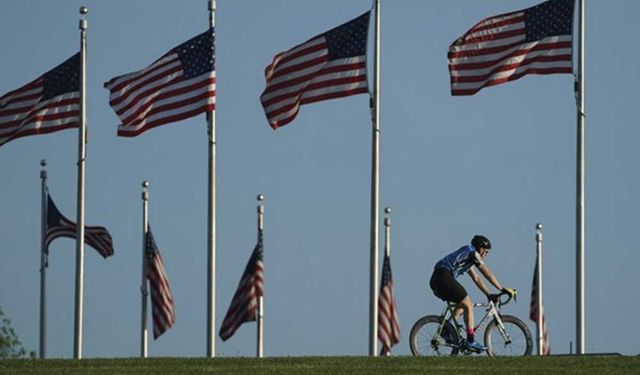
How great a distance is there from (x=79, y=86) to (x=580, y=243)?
11.2m

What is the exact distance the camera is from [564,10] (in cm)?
4159

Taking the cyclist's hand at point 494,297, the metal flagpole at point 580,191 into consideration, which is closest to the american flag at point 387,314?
the metal flagpole at point 580,191

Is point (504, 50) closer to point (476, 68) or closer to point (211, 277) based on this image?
point (476, 68)

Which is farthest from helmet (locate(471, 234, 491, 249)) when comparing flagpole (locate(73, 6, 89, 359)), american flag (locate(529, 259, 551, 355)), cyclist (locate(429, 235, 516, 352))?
american flag (locate(529, 259, 551, 355))

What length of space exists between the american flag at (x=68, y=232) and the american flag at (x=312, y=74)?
1199 cm

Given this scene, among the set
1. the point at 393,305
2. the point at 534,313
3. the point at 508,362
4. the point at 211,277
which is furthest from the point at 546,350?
the point at 508,362

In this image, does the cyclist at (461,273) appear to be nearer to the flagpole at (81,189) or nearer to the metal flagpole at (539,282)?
the flagpole at (81,189)

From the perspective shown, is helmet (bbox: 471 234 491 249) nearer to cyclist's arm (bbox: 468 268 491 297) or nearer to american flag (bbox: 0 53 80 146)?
cyclist's arm (bbox: 468 268 491 297)

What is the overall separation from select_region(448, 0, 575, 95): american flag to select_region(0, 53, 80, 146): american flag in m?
8.65

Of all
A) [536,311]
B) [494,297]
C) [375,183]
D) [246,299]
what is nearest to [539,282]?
[536,311]

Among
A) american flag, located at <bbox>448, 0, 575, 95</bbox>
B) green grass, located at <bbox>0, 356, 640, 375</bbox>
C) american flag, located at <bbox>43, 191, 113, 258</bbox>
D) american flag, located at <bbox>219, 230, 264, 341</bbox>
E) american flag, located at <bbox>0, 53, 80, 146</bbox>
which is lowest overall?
green grass, located at <bbox>0, 356, 640, 375</bbox>

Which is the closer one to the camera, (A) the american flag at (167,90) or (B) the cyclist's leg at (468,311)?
(B) the cyclist's leg at (468,311)

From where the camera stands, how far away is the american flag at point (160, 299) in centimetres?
5419

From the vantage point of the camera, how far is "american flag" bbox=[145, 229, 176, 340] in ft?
178
